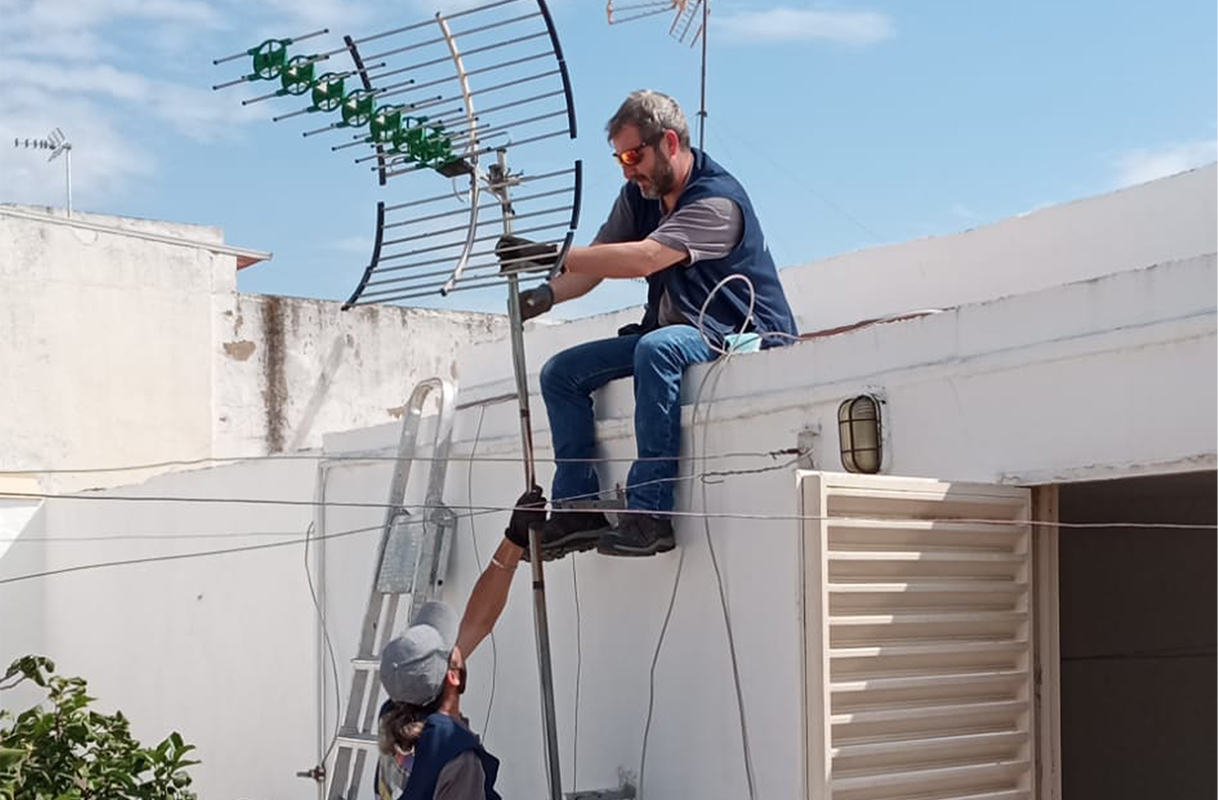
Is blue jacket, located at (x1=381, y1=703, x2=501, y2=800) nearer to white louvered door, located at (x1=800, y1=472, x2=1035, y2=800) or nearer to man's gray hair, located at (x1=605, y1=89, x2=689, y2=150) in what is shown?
white louvered door, located at (x1=800, y1=472, x2=1035, y2=800)

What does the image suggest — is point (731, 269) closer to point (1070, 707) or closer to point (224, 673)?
point (1070, 707)

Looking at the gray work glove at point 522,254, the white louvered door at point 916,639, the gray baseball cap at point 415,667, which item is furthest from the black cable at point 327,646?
the white louvered door at point 916,639

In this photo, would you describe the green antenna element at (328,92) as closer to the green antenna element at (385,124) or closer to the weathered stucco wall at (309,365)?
the green antenna element at (385,124)

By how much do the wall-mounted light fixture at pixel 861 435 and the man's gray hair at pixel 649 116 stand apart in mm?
1111

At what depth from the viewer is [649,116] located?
18.3 ft

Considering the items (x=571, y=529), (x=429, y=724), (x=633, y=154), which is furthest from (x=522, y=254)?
(x=429, y=724)

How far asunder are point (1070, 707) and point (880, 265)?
7.67ft

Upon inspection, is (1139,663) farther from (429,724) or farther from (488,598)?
(429,724)

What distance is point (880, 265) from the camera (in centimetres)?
847

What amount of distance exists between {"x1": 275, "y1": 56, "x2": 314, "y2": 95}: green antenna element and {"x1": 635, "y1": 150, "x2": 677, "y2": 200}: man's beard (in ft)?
3.90

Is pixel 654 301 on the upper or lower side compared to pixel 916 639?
upper

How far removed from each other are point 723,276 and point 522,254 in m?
0.74

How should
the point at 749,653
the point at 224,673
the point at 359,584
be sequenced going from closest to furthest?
the point at 749,653
the point at 359,584
the point at 224,673

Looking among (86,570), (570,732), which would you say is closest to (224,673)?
(86,570)
